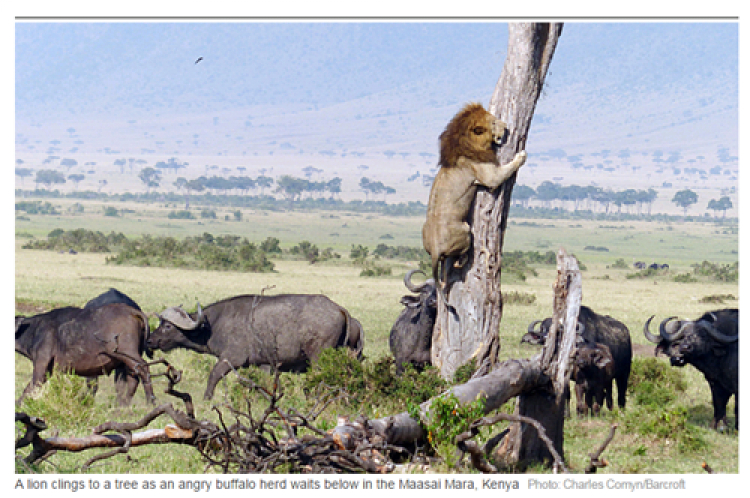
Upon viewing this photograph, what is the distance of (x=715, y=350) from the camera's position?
1156cm

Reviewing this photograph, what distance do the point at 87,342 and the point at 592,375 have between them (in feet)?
23.0

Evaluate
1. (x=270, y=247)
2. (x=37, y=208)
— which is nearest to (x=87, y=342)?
(x=270, y=247)

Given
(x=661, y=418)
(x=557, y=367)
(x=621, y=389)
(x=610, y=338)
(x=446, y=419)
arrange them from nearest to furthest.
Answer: (x=446, y=419) → (x=557, y=367) → (x=661, y=418) → (x=610, y=338) → (x=621, y=389)

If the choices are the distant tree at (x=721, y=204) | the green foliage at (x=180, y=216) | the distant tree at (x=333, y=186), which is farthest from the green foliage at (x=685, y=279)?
the distant tree at (x=333, y=186)

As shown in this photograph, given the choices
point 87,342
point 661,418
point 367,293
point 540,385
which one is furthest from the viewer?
point 367,293

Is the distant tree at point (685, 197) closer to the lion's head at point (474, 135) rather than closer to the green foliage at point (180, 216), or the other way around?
the green foliage at point (180, 216)

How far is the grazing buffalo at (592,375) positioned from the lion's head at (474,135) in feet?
11.1

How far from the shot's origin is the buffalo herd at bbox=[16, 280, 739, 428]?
11.6 metres

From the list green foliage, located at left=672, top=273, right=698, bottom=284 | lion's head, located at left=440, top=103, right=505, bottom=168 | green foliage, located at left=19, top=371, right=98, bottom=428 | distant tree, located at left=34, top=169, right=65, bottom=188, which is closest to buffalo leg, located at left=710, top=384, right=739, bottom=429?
lion's head, located at left=440, top=103, right=505, bottom=168

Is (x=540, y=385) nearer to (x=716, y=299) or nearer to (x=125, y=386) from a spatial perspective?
(x=125, y=386)

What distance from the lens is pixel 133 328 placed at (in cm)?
1199

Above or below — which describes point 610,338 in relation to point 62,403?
above
